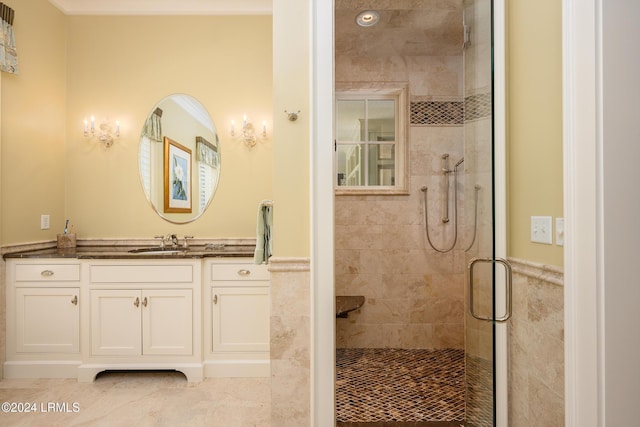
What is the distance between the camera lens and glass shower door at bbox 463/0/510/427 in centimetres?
135

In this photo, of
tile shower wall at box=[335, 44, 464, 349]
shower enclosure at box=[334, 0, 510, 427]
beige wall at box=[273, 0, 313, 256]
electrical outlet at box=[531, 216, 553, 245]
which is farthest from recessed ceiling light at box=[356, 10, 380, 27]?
electrical outlet at box=[531, 216, 553, 245]

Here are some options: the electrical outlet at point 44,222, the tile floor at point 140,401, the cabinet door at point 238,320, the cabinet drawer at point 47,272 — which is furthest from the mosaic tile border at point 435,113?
the electrical outlet at point 44,222

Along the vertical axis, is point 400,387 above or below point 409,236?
below

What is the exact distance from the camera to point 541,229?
1.28 m

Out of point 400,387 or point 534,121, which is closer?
point 534,121

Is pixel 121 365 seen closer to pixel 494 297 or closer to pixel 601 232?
pixel 494 297

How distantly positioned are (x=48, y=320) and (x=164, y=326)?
896 mm

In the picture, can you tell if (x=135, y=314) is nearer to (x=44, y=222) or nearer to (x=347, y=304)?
(x=44, y=222)

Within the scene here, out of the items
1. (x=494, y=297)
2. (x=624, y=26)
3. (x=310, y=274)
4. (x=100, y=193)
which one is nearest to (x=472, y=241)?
(x=494, y=297)

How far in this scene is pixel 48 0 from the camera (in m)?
2.85

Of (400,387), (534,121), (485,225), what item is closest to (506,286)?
(485,225)

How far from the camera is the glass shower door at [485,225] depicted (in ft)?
4.42

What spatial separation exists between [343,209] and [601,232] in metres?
2.09

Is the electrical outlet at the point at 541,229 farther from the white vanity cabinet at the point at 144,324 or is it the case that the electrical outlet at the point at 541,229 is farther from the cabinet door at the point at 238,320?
the white vanity cabinet at the point at 144,324
